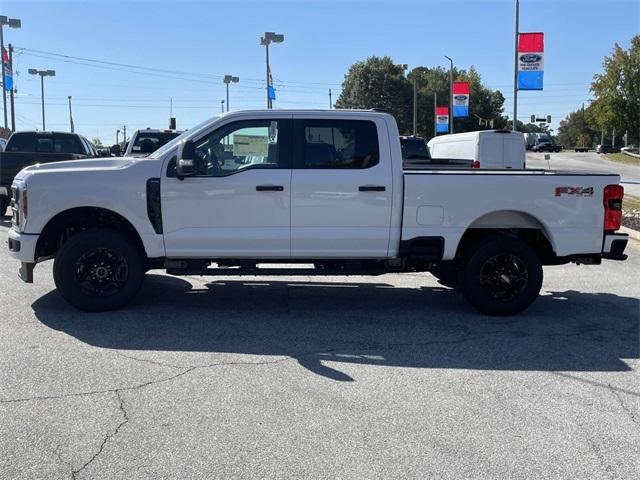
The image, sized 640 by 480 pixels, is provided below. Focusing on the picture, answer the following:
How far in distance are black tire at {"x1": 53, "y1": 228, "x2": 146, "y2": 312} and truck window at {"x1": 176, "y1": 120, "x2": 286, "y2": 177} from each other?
1.15 meters

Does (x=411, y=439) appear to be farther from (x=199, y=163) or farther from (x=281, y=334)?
(x=199, y=163)

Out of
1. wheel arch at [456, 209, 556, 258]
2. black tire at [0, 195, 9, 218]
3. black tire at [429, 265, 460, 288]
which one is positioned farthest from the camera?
black tire at [0, 195, 9, 218]

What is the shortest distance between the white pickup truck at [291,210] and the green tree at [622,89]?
6263cm

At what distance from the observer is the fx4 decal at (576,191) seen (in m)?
6.68

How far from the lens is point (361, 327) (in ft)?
21.0

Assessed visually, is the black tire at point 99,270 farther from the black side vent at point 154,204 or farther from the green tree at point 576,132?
the green tree at point 576,132

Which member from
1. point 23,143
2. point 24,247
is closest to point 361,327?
point 24,247

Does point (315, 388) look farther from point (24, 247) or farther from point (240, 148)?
point (24, 247)

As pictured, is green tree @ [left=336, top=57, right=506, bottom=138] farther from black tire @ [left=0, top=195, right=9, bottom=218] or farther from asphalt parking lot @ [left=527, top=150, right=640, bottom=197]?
black tire @ [left=0, top=195, right=9, bottom=218]

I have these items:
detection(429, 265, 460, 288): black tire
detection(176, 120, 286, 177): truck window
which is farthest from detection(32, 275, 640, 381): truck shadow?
detection(176, 120, 286, 177): truck window

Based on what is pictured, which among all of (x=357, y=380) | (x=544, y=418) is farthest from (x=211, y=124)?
(x=544, y=418)

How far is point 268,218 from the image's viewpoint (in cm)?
660

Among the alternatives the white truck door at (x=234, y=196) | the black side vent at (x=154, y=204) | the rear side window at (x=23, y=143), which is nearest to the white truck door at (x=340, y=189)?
the white truck door at (x=234, y=196)

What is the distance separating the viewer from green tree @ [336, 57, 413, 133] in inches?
2901
